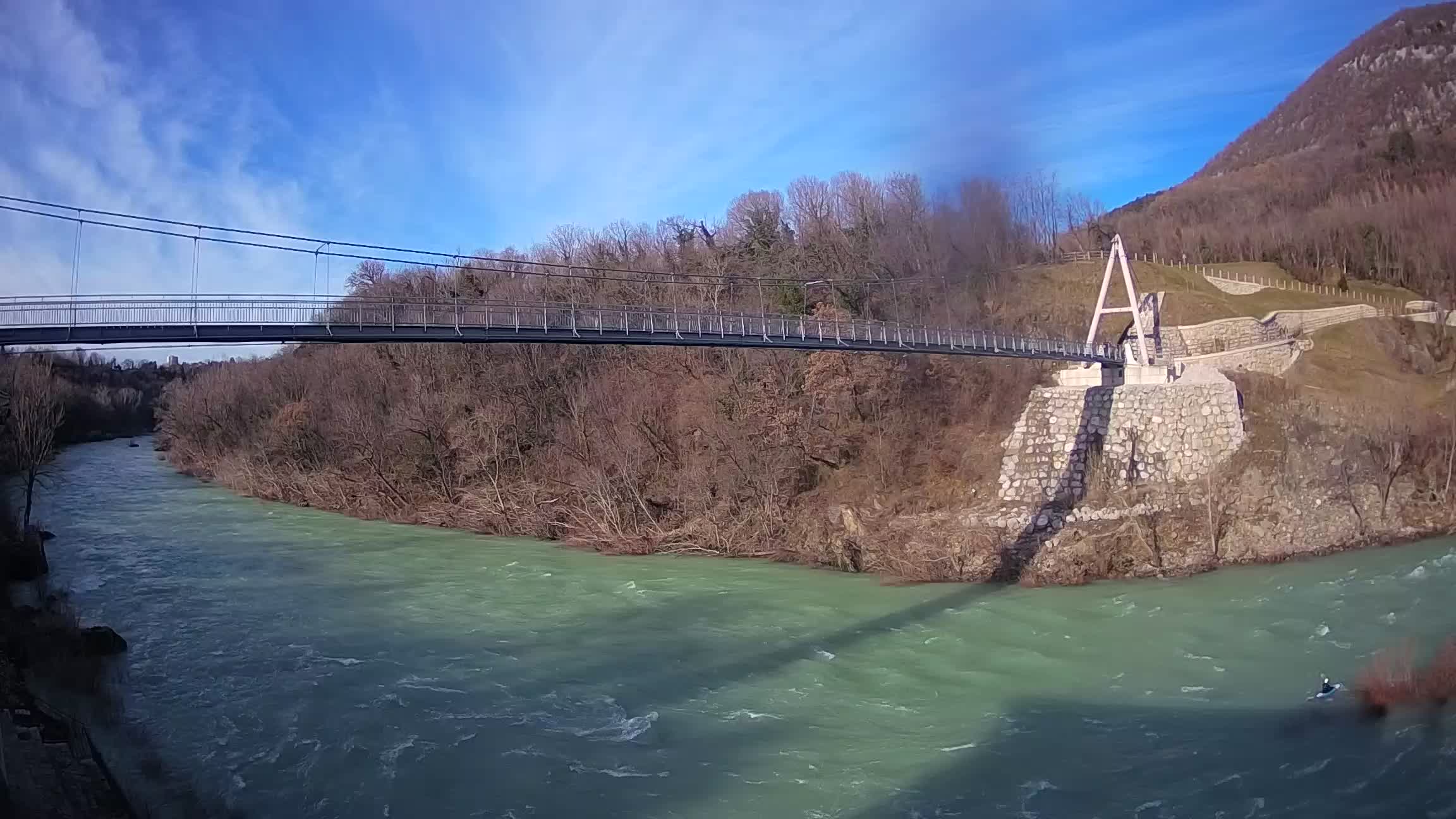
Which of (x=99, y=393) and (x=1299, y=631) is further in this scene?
(x=99, y=393)

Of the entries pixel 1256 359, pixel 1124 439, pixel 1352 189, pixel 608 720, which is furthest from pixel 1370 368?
pixel 1352 189

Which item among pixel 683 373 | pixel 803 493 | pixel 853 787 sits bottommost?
pixel 853 787

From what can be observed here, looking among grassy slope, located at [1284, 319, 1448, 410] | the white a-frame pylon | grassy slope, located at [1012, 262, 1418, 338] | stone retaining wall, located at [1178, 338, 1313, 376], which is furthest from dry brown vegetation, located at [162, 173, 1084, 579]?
grassy slope, located at [1284, 319, 1448, 410]

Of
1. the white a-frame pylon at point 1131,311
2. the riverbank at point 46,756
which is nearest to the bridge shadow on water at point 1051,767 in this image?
the riverbank at point 46,756

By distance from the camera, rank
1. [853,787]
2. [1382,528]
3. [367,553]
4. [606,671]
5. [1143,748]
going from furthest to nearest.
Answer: [367,553] < [1382,528] < [606,671] < [1143,748] < [853,787]

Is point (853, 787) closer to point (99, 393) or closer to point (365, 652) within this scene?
point (365, 652)

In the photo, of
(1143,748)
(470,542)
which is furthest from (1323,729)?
(470,542)

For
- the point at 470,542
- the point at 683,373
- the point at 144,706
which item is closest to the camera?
the point at 144,706
